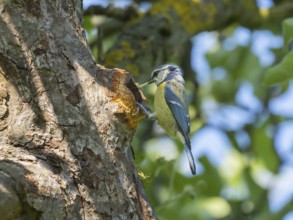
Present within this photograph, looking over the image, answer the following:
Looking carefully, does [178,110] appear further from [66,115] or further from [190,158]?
[66,115]

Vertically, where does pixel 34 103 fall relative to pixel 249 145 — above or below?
below

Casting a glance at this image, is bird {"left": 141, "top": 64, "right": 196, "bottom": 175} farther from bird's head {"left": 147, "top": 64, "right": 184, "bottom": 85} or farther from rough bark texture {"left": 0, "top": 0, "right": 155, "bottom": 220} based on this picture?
rough bark texture {"left": 0, "top": 0, "right": 155, "bottom": 220}

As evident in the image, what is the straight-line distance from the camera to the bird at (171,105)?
3.23m

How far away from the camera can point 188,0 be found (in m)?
3.60

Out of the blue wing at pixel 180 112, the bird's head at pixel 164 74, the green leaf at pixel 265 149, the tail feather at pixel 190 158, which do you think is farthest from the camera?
the green leaf at pixel 265 149

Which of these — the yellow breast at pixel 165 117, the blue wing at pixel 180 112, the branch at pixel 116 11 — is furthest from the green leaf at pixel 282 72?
the branch at pixel 116 11

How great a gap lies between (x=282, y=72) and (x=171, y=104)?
872 millimetres

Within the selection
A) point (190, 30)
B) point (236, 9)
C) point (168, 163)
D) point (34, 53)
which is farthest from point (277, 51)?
point (34, 53)

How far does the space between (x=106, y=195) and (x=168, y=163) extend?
84cm

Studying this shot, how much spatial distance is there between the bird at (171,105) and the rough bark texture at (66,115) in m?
0.90

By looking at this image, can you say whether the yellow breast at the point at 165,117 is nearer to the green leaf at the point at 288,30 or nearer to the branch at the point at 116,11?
the branch at the point at 116,11

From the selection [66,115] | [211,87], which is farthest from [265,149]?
[66,115]

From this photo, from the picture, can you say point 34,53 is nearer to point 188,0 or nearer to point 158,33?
point 158,33

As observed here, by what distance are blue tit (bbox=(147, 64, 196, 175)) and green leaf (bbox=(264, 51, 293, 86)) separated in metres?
0.67
